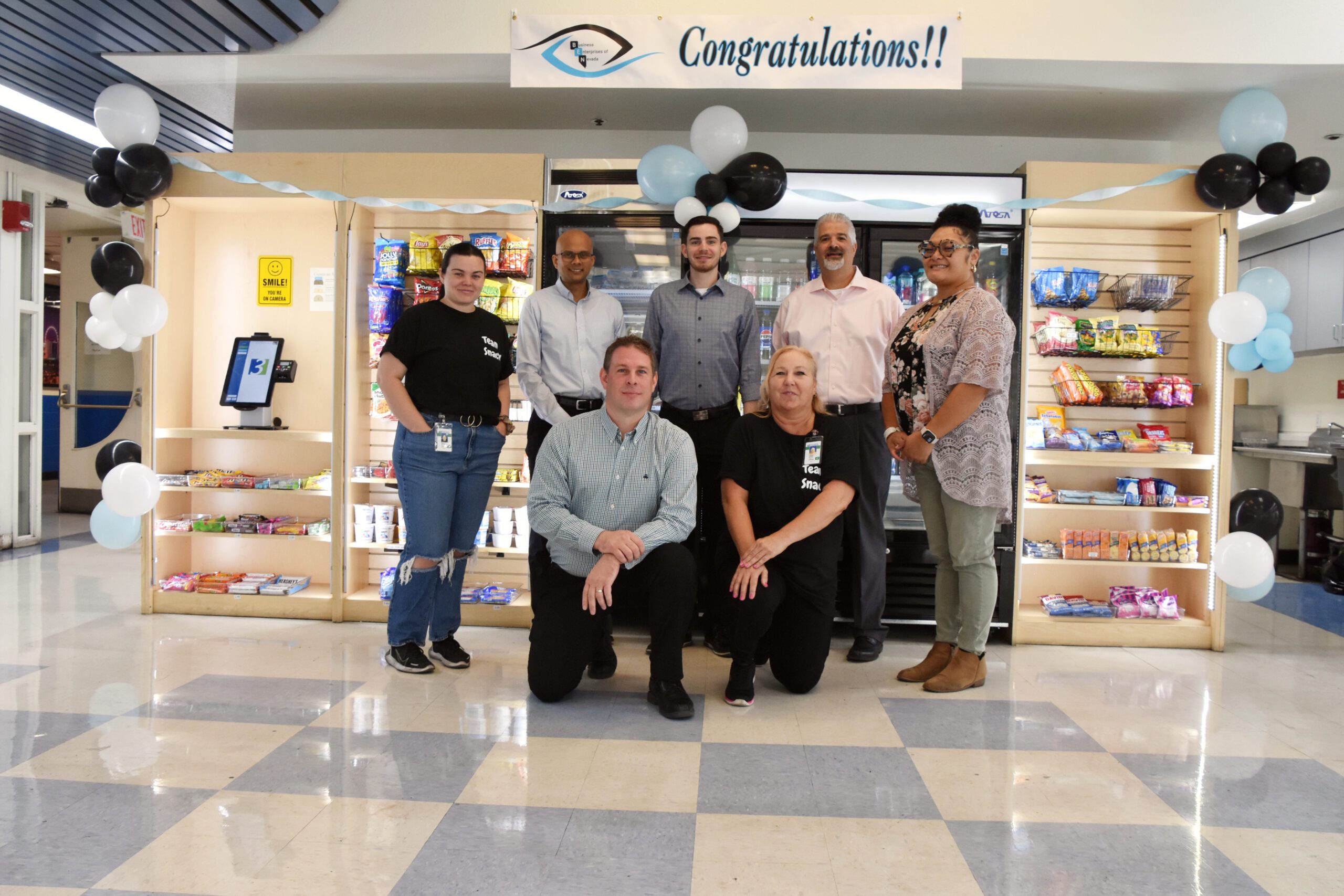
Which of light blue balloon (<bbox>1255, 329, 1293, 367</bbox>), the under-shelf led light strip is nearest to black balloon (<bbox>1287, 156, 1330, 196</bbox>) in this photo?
the under-shelf led light strip

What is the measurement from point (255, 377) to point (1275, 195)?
5075mm

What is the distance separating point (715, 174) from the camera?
12.6 feet

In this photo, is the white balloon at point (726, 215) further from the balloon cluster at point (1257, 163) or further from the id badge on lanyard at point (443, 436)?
the balloon cluster at point (1257, 163)

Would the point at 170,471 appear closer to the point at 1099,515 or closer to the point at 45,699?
the point at 45,699

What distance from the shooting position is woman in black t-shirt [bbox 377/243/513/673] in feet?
10.6

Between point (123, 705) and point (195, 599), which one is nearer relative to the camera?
point (123, 705)

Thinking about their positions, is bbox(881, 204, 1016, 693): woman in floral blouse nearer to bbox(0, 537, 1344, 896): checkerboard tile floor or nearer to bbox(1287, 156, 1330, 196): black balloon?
bbox(0, 537, 1344, 896): checkerboard tile floor

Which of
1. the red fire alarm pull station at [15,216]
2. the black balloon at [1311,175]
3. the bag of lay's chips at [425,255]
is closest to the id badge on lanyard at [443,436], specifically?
the bag of lay's chips at [425,255]

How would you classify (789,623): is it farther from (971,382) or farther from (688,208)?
(688,208)

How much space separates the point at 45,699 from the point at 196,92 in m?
3.33

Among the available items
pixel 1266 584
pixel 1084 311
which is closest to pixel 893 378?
pixel 1084 311

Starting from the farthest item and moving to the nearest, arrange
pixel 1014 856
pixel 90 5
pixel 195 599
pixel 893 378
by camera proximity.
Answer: pixel 195 599
pixel 90 5
pixel 893 378
pixel 1014 856

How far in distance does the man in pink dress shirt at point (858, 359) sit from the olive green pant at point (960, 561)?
352mm

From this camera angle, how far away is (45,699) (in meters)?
2.90
